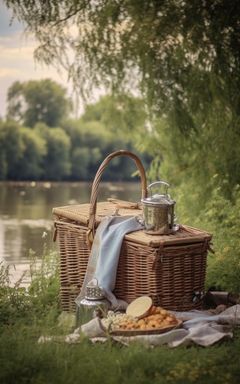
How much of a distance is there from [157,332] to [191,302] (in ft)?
2.70

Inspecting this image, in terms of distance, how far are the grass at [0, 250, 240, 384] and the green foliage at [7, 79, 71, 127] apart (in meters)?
24.1

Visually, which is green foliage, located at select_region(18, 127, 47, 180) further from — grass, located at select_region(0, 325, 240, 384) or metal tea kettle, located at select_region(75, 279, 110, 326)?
grass, located at select_region(0, 325, 240, 384)

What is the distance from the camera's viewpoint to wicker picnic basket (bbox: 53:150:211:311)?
4.84 metres

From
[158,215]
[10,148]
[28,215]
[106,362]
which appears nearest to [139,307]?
[158,215]

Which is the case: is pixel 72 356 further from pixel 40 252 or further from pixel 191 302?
pixel 40 252

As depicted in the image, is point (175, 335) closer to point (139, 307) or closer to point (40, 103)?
point (139, 307)

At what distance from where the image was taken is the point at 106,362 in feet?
12.1

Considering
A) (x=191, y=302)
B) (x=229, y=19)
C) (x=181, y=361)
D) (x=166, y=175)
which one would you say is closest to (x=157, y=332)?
(x=181, y=361)

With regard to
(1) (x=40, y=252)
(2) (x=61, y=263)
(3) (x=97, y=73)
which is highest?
(3) (x=97, y=73)

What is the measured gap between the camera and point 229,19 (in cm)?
791

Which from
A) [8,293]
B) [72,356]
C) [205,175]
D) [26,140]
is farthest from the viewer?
[26,140]

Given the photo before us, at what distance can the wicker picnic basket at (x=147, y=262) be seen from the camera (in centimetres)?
484

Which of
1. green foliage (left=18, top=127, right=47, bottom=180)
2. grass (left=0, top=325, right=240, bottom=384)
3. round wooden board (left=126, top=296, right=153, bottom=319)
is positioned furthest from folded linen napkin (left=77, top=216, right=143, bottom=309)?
green foliage (left=18, top=127, right=47, bottom=180)

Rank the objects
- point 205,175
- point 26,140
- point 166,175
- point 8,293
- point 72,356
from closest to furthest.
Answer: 1. point 72,356
2. point 8,293
3. point 205,175
4. point 166,175
5. point 26,140
